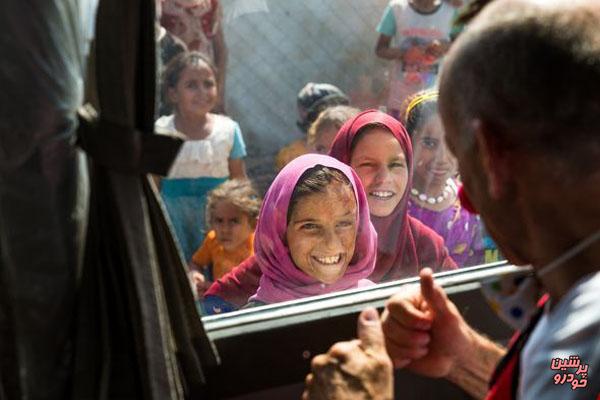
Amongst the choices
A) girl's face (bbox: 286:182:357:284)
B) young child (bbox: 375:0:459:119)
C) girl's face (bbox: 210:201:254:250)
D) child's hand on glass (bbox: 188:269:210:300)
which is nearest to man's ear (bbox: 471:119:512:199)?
girl's face (bbox: 286:182:357:284)

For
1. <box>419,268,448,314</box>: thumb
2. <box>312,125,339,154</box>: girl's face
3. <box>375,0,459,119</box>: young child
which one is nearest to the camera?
<box>419,268,448,314</box>: thumb

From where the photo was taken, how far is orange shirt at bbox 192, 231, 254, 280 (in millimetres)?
2570

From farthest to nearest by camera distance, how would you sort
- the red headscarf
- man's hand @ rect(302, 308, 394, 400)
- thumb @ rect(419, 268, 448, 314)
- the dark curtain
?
the red headscarf, thumb @ rect(419, 268, 448, 314), man's hand @ rect(302, 308, 394, 400), the dark curtain

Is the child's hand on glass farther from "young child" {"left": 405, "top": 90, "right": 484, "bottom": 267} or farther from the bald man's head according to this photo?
the bald man's head

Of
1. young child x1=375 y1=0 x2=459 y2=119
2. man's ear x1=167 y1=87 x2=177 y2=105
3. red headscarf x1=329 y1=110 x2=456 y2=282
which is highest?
young child x1=375 y1=0 x2=459 y2=119

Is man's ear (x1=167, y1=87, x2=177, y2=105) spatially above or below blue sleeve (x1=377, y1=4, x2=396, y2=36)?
below

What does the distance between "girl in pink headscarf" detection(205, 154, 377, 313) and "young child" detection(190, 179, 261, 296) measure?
0.21 metres

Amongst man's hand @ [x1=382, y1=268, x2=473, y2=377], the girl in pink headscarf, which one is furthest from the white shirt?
man's hand @ [x1=382, y1=268, x2=473, y2=377]

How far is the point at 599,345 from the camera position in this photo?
113 cm

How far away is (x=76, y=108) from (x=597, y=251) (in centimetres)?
85

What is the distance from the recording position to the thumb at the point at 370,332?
1.54 metres

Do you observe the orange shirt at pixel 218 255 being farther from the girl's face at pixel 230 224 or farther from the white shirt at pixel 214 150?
the white shirt at pixel 214 150

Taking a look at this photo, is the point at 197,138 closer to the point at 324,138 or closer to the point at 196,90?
the point at 196,90

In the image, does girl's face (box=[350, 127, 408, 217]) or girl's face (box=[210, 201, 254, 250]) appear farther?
girl's face (box=[210, 201, 254, 250])
